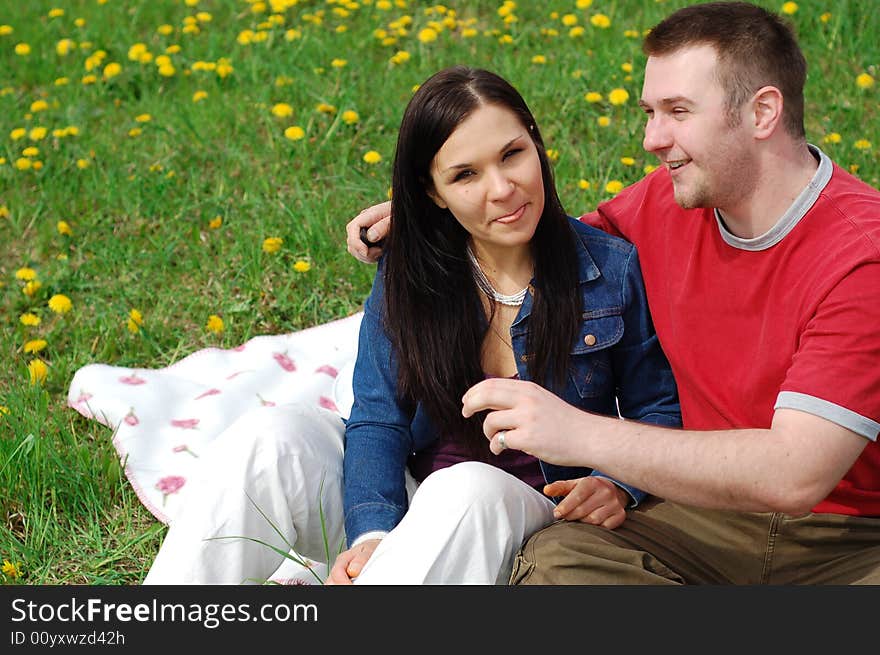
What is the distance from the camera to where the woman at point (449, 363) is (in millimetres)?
2254

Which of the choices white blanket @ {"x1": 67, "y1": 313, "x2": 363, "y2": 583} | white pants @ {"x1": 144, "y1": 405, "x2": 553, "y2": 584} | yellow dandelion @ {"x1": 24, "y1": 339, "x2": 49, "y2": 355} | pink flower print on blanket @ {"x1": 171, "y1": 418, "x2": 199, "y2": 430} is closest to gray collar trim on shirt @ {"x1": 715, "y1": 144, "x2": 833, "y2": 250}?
white pants @ {"x1": 144, "y1": 405, "x2": 553, "y2": 584}

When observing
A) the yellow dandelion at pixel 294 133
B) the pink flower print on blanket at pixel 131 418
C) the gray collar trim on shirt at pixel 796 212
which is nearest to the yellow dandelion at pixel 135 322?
the pink flower print on blanket at pixel 131 418

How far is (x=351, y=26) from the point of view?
509cm

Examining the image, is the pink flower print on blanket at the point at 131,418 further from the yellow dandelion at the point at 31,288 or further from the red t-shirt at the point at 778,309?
the red t-shirt at the point at 778,309

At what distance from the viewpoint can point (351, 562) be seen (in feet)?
7.37

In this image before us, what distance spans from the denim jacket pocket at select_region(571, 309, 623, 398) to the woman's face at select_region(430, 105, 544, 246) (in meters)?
0.24

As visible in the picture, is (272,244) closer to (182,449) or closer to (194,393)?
(194,393)

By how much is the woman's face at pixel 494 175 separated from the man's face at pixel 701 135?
250 millimetres

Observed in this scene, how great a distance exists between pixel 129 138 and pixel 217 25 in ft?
3.36

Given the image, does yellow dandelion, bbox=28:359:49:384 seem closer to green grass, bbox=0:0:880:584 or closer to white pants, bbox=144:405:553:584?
green grass, bbox=0:0:880:584

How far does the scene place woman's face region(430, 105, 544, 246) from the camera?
89.0 inches

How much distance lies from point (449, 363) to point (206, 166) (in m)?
2.19

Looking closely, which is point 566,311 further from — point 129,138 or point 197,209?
point 129,138

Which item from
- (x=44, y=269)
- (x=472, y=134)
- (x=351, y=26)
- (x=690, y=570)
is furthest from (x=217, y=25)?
(x=690, y=570)
